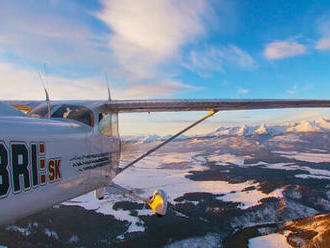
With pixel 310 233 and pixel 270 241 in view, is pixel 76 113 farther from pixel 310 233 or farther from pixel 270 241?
pixel 310 233

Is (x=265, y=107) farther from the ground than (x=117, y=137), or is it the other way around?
(x=265, y=107)

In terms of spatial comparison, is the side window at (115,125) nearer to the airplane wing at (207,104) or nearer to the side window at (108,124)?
the side window at (108,124)

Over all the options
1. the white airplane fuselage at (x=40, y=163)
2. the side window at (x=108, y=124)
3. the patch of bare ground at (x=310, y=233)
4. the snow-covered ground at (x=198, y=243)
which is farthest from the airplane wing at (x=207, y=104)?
the snow-covered ground at (x=198, y=243)

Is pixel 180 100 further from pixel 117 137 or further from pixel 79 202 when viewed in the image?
pixel 79 202

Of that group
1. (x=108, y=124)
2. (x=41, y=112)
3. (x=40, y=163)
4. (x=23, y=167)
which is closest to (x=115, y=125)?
(x=108, y=124)

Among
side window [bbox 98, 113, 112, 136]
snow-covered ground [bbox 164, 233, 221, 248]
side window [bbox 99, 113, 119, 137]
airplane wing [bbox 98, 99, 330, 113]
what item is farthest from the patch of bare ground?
side window [bbox 98, 113, 112, 136]

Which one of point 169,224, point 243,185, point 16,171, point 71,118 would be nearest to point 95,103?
point 71,118
